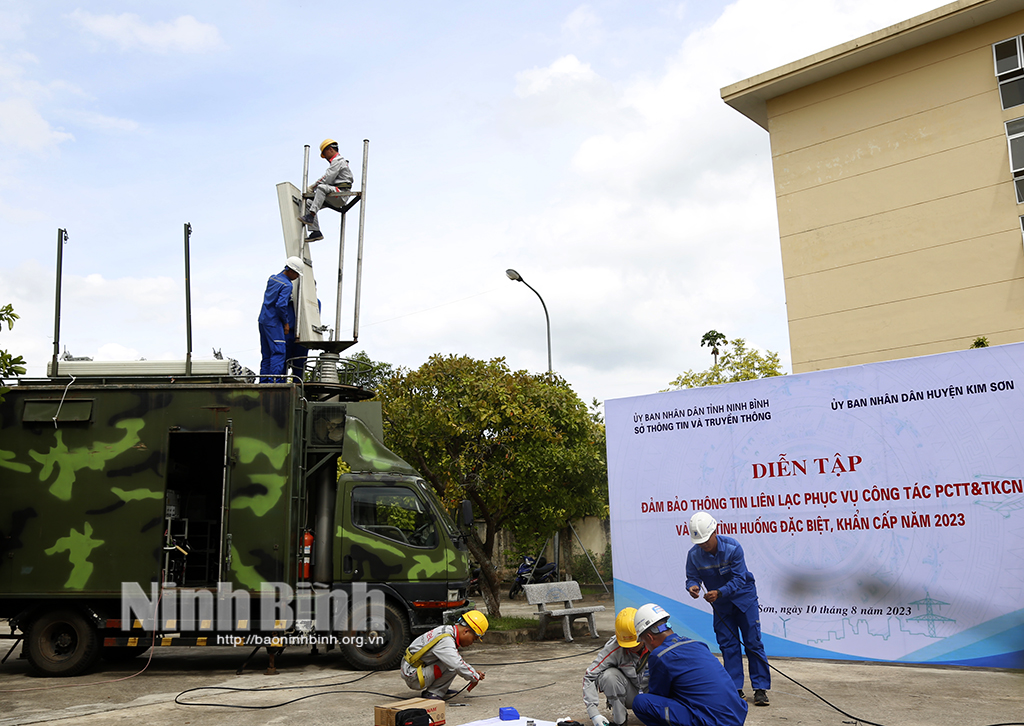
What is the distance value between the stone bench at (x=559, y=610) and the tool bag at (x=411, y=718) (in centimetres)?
588

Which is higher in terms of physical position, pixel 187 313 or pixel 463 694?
pixel 187 313

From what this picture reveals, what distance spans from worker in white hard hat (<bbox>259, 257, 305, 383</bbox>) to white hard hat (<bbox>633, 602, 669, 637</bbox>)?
681 centimetres

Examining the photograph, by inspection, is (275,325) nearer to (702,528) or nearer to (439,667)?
(439,667)

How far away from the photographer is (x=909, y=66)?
21.8 m

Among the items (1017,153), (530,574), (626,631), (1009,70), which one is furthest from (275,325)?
(1009,70)

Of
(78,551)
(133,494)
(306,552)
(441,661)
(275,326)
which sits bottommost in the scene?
(441,661)

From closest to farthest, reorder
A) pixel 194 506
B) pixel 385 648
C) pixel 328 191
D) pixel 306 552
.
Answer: pixel 385 648, pixel 306 552, pixel 194 506, pixel 328 191

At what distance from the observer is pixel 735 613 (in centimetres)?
711

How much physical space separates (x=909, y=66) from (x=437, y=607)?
20.9 m

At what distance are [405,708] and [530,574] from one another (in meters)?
15.3

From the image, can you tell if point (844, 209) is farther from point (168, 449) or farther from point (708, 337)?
point (168, 449)

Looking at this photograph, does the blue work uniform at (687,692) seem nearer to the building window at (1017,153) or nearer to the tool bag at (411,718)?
the tool bag at (411,718)

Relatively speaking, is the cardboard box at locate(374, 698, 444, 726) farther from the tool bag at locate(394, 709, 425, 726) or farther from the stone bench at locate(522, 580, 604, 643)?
the stone bench at locate(522, 580, 604, 643)

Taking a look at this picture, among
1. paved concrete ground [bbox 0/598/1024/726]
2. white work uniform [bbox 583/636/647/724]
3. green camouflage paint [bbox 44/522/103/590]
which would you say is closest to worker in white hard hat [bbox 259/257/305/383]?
green camouflage paint [bbox 44/522/103/590]
